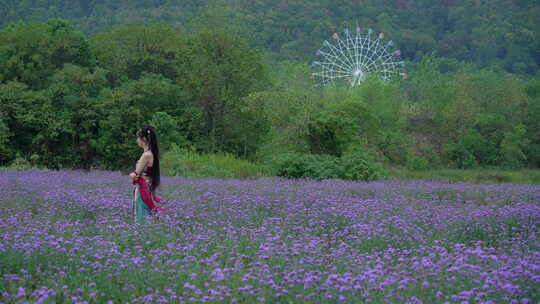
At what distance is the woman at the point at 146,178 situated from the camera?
26.3 ft

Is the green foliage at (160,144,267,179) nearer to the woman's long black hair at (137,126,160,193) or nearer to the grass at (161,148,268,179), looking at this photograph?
the grass at (161,148,268,179)

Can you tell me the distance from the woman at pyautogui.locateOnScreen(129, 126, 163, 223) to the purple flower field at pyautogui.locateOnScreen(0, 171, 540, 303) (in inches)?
9.7

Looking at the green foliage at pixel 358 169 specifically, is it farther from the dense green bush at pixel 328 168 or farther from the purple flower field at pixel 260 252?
the purple flower field at pixel 260 252

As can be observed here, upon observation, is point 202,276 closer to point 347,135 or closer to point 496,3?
point 347,135

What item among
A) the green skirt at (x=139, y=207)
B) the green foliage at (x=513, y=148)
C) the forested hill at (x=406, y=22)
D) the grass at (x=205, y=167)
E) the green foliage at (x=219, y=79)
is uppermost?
the forested hill at (x=406, y=22)

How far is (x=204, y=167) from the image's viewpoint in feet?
61.8

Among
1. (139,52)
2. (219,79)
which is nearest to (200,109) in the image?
(219,79)

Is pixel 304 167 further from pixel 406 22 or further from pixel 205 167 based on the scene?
pixel 406 22

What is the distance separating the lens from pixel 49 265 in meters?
5.30

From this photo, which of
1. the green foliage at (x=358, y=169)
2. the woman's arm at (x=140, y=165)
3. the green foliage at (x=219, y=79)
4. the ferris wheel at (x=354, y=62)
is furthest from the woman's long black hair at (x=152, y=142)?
the ferris wheel at (x=354, y=62)

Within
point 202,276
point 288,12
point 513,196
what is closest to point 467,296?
point 202,276

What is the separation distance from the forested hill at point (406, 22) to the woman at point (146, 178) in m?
51.2

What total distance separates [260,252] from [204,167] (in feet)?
42.9

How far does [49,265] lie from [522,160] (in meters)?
40.6
